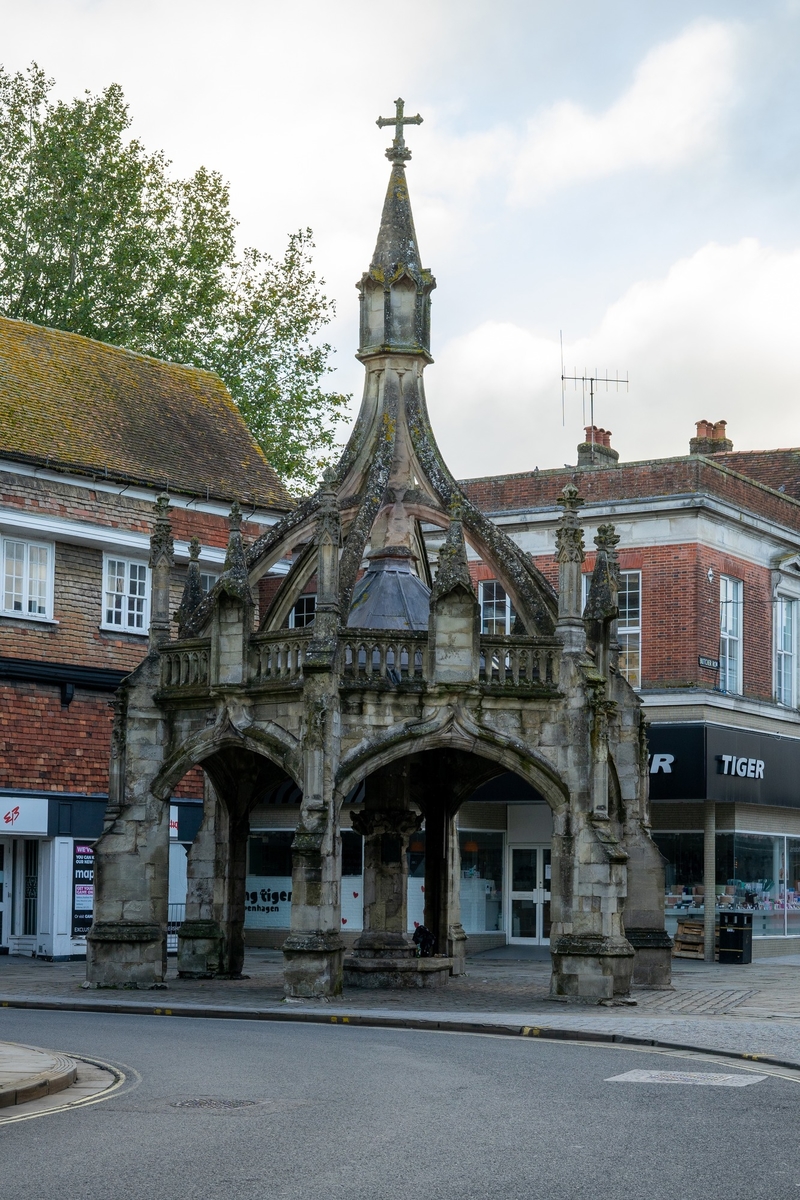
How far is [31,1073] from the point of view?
13.3 m

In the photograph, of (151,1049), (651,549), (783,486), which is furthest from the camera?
(783,486)

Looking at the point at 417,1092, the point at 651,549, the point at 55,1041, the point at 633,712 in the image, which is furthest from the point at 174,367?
the point at 417,1092

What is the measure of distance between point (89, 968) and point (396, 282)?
1073 cm

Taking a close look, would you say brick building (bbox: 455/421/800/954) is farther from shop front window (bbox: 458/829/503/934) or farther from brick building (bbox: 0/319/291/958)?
brick building (bbox: 0/319/291/958)

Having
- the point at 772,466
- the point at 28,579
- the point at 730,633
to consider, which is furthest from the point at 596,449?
the point at 28,579

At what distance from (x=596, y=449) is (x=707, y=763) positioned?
36.8ft

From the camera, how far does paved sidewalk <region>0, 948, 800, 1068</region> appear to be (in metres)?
18.5

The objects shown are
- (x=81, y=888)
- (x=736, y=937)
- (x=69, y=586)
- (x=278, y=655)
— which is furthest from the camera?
(x=736, y=937)

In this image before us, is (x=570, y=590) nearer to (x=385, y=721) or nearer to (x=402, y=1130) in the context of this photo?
(x=385, y=721)

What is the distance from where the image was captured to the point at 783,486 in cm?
4309

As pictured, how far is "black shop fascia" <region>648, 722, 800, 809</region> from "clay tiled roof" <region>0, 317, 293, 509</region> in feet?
31.2

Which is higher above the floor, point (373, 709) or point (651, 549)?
point (651, 549)

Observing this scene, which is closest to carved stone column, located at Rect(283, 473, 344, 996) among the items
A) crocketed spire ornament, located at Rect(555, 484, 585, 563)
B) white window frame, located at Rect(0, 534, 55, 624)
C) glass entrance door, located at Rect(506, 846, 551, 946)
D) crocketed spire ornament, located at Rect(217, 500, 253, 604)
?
crocketed spire ornament, located at Rect(217, 500, 253, 604)

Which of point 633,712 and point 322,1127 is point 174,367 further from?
point 322,1127
